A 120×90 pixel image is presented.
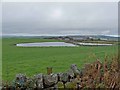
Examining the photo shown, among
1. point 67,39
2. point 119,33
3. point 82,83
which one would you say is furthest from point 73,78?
point 67,39

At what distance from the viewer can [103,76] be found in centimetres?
675

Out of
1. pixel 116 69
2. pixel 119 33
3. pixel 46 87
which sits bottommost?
pixel 46 87

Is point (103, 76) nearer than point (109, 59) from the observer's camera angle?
Yes

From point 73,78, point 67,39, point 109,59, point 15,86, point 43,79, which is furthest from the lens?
point 67,39

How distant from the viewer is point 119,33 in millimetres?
6742

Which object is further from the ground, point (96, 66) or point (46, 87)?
point (96, 66)

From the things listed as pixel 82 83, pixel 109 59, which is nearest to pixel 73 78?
pixel 82 83

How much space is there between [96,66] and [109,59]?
0.93 metres

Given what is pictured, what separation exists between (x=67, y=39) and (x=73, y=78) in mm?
55777

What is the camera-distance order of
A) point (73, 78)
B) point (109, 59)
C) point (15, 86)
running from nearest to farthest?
point (15, 86)
point (73, 78)
point (109, 59)

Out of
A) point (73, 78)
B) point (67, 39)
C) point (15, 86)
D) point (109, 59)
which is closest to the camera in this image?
point (15, 86)

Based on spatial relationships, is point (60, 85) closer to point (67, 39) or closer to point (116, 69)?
point (116, 69)

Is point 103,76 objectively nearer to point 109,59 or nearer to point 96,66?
point 96,66

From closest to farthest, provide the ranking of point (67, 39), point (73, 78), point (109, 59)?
point (73, 78)
point (109, 59)
point (67, 39)
